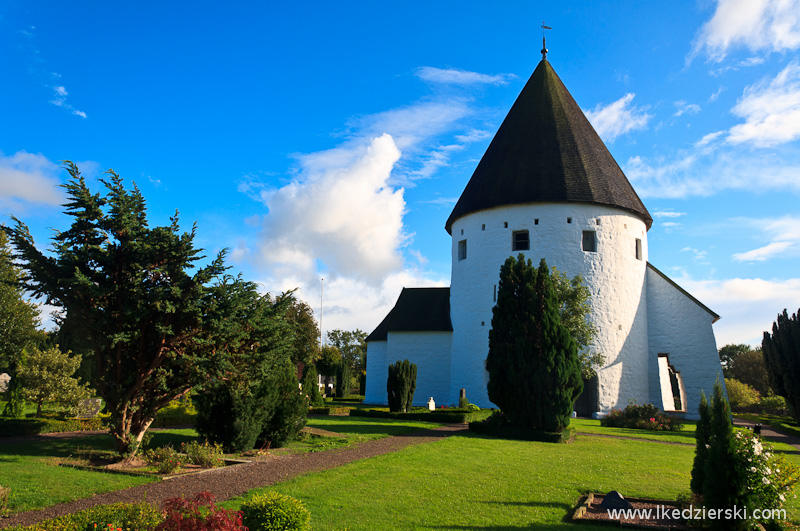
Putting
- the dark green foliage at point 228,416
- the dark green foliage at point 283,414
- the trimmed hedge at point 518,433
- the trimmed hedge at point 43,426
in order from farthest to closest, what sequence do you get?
the trimmed hedge at point 518,433, the trimmed hedge at point 43,426, the dark green foliage at point 283,414, the dark green foliage at point 228,416

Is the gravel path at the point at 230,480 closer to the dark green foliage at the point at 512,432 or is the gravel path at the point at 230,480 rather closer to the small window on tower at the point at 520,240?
the dark green foliage at the point at 512,432

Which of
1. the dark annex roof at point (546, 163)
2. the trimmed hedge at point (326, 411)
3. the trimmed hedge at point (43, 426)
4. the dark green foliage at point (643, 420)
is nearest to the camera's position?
the trimmed hedge at point (43, 426)

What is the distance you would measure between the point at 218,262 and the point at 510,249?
18.0m

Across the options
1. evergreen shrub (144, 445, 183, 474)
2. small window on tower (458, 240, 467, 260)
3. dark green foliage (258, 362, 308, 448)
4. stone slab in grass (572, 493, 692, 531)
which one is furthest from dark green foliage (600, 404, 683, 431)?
evergreen shrub (144, 445, 183, 474)

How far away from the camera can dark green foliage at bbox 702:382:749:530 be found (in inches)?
231

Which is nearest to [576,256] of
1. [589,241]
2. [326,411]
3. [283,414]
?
[589,241]

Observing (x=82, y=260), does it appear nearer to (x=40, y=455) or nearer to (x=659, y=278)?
(x=40, y=455)

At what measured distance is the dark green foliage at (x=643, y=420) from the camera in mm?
19938

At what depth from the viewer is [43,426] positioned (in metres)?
14.8

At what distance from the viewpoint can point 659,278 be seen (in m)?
27.2

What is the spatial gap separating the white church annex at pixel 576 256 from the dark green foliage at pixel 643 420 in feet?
10.6

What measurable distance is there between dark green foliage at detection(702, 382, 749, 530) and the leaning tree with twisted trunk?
8348 millimetres

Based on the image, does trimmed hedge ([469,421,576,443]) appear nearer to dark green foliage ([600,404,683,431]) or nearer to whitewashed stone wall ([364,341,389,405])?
dark green foliage ([600,404,683,431])

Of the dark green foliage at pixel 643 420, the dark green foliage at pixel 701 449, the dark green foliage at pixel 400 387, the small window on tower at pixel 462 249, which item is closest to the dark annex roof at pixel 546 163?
the small window on tower at pixel 462 249
